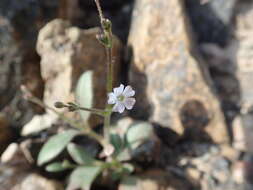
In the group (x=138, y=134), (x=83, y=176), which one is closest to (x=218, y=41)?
(x=138, y=134)

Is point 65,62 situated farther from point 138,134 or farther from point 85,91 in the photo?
point 138,134

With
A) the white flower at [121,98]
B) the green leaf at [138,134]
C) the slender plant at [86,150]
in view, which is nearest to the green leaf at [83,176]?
the slender plant at [86,150]

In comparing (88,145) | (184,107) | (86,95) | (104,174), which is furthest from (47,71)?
(184,107)

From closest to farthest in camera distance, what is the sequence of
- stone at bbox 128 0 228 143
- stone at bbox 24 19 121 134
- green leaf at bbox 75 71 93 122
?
1. green leaf at bbox 75 71 93 122
2. stone at bbox 24 19 121 134
3. stone at bbox 128 0 228 143

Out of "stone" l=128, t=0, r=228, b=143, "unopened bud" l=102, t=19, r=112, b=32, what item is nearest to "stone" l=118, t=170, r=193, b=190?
"stone" l=128, t=0, r=228, b=143

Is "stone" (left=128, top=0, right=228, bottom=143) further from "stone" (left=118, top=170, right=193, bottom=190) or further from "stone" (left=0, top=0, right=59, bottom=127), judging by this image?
"stone" (left=0, top=0, right=59, bottom=127)

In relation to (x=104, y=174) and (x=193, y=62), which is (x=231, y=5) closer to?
(x=193, y=62)
